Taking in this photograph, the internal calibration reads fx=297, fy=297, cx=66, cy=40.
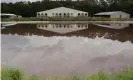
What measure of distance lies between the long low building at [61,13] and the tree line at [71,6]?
26.2 inches

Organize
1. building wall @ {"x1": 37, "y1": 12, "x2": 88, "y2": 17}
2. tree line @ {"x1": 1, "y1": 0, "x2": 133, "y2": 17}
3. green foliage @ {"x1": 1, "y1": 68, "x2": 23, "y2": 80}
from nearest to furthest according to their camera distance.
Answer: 1. green foliage @ {"x1": 1, "y1": 68, "x2": 23, "y2": 80}
2. tree line @ {"x1": 1, "y1": 0, "x2": 133, "y2": 17}
3. building wall @ {"x1": 37, "y1": 12, "x2": 88, "y2": 17}

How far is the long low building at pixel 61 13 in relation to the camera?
90.4ft

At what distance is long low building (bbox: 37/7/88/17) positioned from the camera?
27562 millimetres

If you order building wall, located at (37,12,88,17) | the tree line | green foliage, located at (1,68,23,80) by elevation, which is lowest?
building wall, located at (37,12,88,17)

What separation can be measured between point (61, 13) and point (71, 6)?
78.3 inches

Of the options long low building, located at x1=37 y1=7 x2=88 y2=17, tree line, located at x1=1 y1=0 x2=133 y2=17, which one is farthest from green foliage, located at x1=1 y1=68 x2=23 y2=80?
long low building, located at x1=37 y1=7 x2=88 y2=17

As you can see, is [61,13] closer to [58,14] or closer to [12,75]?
[58,14]

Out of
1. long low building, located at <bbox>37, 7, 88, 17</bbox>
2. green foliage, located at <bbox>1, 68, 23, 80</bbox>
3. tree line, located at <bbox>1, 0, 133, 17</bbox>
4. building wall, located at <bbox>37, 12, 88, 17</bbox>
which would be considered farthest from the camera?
building wall, located at <bbox>37, 12, 88, 17</bbox>

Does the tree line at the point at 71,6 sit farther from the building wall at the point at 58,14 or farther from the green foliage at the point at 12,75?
the green foliage at the point at 12,75

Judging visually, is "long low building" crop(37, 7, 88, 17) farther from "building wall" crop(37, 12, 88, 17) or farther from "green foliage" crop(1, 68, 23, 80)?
"green foliage" crop(1, 68, 23, 80)

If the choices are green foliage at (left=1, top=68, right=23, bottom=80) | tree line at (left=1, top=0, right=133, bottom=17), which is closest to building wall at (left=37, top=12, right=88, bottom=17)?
tree line at (left=1, top=0, right=133, bottom=17)

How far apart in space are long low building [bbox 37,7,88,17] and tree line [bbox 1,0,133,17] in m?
0.66

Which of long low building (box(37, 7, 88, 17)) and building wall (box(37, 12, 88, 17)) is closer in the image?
long low building (box(37, 7, 88, 17))

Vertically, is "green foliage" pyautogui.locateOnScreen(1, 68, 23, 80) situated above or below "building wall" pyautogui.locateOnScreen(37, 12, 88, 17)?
above
